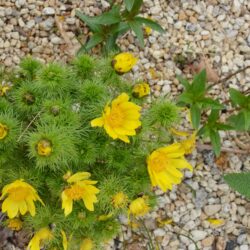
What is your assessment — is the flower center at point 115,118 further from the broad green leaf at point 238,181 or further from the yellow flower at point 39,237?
the broad green leaf at point 238,181

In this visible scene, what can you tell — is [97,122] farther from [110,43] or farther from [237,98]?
[110,43]

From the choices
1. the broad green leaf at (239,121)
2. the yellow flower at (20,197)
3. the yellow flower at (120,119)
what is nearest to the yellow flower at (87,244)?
the yellow flower at (20,197)

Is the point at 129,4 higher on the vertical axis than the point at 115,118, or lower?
higher

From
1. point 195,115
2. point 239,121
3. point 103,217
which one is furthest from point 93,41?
point 103,217

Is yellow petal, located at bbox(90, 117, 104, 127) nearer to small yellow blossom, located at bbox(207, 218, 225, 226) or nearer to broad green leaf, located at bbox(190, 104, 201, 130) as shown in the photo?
broad green leaf, located at bbox(190, 104, 201, 130)

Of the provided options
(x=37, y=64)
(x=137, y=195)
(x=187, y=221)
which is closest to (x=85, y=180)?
(x=137, y=195)

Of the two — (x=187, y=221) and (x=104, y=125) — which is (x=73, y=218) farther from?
(x=187, y=221)

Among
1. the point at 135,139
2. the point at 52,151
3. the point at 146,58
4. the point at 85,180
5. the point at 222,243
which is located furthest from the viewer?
the point at 146,58

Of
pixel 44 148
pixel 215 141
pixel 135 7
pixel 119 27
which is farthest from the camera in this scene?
pixel 119 27
